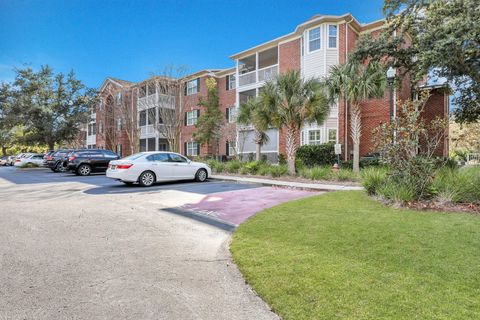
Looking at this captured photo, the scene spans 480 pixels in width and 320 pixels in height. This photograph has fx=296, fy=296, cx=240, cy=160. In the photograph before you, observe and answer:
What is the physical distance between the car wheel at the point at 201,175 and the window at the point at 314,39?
1239cm

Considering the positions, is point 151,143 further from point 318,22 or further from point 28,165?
point 318,22

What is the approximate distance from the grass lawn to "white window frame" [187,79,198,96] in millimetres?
25800

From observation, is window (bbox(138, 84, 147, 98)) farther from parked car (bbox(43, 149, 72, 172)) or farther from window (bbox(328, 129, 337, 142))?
window (bbox(328, 129, 337, 142))

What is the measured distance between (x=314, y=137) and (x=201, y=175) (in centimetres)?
967

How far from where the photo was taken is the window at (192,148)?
3046 cm

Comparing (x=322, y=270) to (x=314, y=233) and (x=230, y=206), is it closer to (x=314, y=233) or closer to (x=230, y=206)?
(x=314, y=233)

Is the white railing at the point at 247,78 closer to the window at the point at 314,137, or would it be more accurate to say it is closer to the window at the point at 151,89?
the window at the point at 314,137

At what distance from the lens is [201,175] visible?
14750 mm

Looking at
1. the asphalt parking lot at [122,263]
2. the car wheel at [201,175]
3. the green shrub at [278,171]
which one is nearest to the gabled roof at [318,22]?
the green shrub at [278,171]

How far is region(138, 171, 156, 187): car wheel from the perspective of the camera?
12.7 meters

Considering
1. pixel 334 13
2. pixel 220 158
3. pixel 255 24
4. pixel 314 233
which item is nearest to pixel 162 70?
pixel 220 158

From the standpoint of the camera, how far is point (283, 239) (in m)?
4.99

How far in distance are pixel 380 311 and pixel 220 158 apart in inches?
948

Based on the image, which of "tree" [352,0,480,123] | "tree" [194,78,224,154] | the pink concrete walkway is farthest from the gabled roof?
the pink concrete walkway
